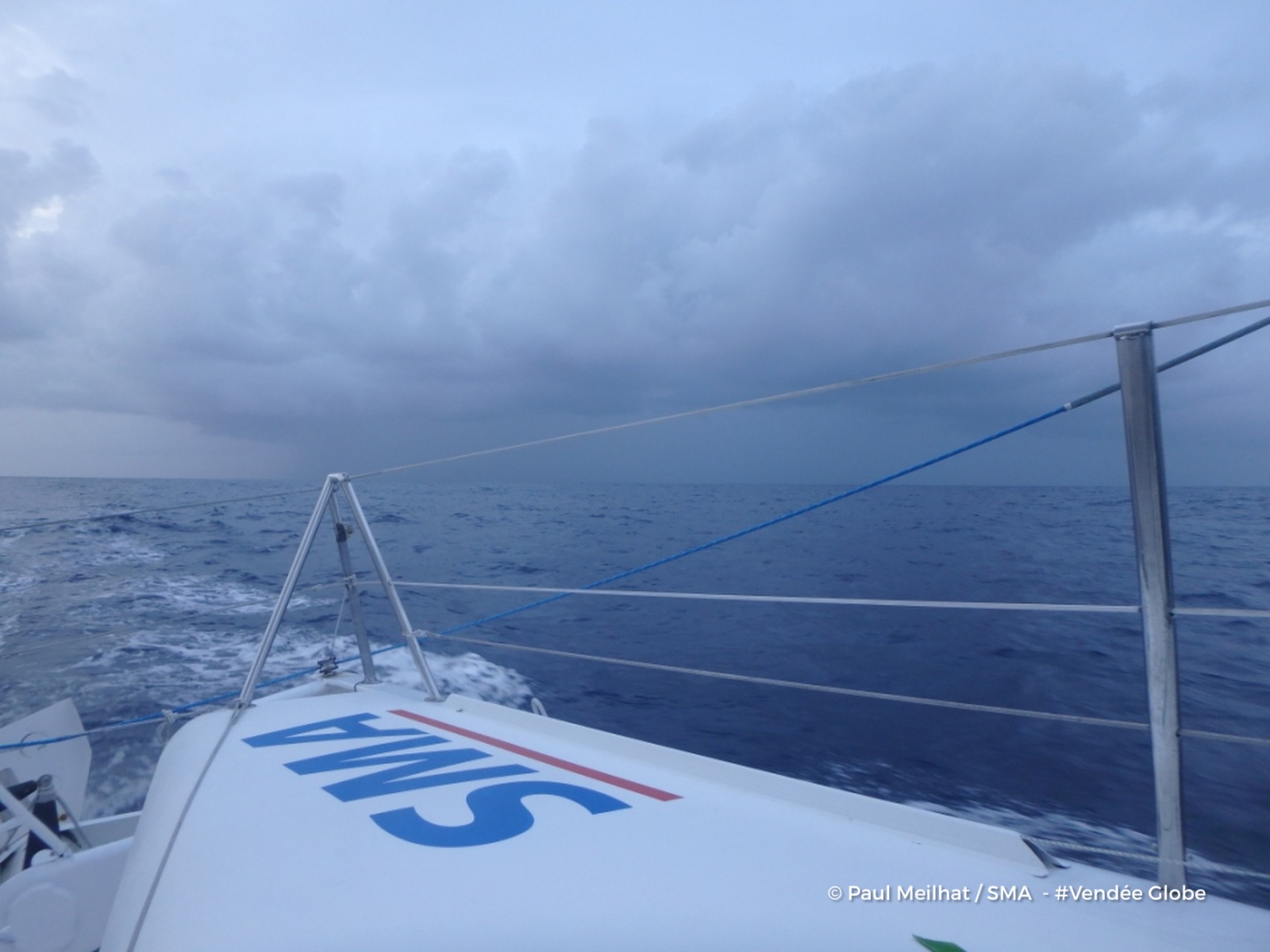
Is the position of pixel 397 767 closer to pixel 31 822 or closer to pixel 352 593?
pixel 352 593

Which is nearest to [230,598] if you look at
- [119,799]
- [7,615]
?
[7,615]

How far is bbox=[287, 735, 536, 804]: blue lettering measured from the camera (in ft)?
6.74

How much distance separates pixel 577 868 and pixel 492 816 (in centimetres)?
36

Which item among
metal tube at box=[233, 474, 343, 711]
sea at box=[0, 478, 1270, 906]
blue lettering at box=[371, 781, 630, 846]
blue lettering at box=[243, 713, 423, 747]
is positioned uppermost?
metal tube at box=[233, 474, 343, 711]

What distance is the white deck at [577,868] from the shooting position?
1.34 m

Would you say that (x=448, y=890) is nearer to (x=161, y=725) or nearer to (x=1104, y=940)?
A: (x=1104, y=940)

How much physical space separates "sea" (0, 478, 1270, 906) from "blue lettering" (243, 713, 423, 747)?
0.45 metres

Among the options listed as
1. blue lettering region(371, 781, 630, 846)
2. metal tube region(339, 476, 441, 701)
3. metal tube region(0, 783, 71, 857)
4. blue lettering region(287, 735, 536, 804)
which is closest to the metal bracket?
metal tube region(339, 476, 441, 701)

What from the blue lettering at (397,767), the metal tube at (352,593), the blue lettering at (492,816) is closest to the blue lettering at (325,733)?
the blue lettering at (397,767)

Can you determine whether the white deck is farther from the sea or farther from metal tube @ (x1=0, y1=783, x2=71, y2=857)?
metal tube @ (x1=0, y1=783, x2=71, y2=857)

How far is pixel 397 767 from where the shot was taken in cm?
222

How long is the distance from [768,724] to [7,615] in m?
8.91

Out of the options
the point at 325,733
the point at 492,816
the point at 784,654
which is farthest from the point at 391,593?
the point at 784,654

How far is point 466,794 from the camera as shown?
1989 millimetres
